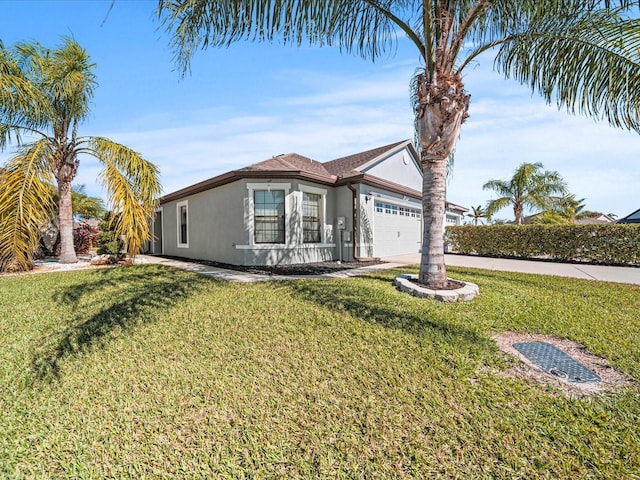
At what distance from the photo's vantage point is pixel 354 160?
16.6m

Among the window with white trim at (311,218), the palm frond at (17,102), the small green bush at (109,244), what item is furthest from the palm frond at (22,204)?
the window with white trim at (311,218)

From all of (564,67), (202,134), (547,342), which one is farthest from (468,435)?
(202,134)

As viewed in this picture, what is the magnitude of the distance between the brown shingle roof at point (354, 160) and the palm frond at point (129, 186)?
8.21 meters

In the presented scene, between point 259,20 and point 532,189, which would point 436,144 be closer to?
point 259,20

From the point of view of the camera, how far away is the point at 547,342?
413 cm

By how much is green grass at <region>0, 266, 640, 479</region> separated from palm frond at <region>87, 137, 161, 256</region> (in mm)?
3856

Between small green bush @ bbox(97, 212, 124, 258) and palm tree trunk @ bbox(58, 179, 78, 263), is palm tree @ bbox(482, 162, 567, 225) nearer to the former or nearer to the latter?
small green bush @ bbox(97, 212, 124, 258)

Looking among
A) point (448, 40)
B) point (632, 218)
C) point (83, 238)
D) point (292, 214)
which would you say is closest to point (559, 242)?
point (632, 218)

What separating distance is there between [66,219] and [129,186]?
3.41 m

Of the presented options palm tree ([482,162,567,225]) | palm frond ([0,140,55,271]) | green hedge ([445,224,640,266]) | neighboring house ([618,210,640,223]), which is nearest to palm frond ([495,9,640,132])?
green hedge ([445,224,640,266])

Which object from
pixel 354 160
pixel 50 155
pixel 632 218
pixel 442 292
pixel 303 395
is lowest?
pixel 303 395

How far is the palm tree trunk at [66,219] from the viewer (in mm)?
10781

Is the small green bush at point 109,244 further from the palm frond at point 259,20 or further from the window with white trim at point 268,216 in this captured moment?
the palm frond at point 259,20

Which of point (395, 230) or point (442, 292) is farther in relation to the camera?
point (395, 230)
